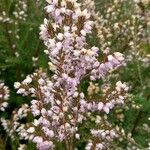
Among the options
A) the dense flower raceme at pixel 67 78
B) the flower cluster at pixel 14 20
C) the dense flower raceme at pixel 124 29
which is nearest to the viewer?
the dense flower raceme at pixel 67 78

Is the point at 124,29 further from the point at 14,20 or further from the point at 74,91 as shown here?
the point at 74,91

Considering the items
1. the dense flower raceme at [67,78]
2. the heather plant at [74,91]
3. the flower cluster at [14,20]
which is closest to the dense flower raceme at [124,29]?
the heather plant at [74,91]

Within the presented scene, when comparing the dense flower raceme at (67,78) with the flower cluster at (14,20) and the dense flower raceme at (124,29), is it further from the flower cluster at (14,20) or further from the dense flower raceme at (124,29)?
the flower cluster at (14,20)

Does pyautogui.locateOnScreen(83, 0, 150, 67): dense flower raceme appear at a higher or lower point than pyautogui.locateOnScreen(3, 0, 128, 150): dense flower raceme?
higher

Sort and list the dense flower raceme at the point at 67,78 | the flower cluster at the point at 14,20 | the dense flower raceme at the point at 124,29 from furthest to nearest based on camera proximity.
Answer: the flower cluster at the point at 14,20
the dense flower raceme at the point at 124,29
the dense flower raceme at the point at 67,78

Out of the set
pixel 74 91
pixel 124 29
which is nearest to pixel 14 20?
pixel 124 29

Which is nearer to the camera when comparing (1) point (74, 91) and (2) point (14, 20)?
(1) point (74, 91)

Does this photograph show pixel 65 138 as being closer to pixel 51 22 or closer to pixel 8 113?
pixel 51 22

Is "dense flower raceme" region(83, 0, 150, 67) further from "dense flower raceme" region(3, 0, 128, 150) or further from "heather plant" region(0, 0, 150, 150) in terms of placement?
"dense flower raceme" region(3, 0, 128, 150)

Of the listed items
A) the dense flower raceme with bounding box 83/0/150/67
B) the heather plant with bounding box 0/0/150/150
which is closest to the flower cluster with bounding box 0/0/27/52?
the heather plant with bounding box 0/0/150/150

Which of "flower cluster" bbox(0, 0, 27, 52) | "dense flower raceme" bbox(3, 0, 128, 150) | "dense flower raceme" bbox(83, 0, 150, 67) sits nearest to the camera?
"dense flower raceme" bbox(3, 0, 128, 150)
